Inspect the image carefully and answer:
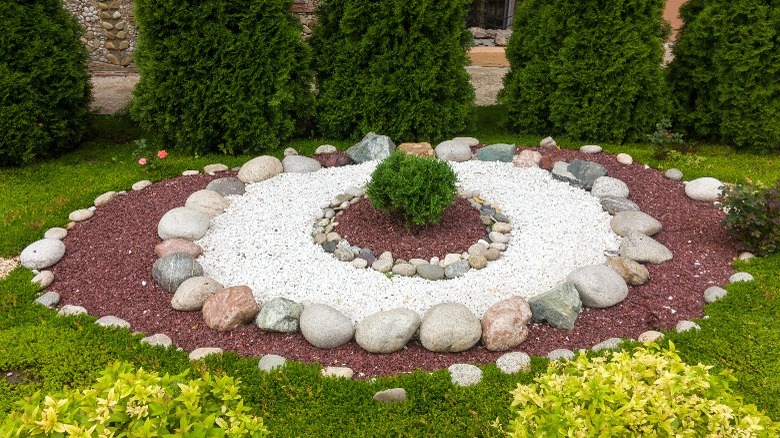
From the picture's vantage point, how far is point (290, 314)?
5.10 metres

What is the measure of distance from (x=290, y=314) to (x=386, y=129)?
4.29 meters

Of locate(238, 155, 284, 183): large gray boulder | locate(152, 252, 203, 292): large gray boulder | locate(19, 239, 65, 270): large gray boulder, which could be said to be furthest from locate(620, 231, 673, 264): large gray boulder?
locate(19, 239, 65, 270): large gray boulder

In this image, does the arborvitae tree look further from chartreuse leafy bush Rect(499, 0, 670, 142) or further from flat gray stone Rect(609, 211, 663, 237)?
flat gray stone Rect(609, 211, 663, 237)

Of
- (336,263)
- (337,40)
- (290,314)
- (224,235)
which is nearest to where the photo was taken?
(290,314)

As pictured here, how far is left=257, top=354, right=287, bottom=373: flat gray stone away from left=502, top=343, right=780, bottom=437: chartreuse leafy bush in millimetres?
2186

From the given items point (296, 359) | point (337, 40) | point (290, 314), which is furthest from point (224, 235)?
point (337, 40)

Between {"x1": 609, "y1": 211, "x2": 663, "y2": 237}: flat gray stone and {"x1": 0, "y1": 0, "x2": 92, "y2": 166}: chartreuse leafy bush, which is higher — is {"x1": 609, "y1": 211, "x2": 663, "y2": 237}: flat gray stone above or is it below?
below

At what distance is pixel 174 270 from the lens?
5.61 meters

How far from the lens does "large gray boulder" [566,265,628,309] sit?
5355 millimetres

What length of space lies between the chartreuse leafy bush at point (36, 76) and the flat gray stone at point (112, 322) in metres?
4.00

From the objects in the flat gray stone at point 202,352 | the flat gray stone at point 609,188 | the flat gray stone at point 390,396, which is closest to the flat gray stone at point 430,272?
the flat gray stone at point 390,396

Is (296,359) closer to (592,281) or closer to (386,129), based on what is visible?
(592,281)

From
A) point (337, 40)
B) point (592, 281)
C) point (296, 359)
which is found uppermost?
point (337, 40)

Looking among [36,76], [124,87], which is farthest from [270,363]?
[124,87]
